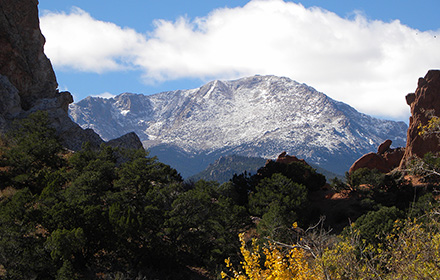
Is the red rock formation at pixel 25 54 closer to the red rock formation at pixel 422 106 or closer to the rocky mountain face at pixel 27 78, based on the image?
the rocky mountain face at pixel 27 78

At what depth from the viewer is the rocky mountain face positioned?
49156mm

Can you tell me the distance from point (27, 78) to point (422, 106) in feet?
193

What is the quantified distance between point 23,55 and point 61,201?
34.3 meters

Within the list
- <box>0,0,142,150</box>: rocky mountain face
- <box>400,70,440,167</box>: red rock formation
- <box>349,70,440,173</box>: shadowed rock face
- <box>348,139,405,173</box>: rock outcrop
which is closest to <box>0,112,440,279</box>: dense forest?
<box>0,0,142,150</box>: rocky mountain face

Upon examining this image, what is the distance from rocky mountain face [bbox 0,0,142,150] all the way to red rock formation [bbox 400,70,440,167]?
137 ft

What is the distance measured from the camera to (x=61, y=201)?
2903 centimetres

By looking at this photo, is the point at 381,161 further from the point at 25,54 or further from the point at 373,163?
the point at 25,54

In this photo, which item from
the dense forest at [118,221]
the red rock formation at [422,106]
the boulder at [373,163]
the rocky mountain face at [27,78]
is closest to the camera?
the dense forest at [118,221]

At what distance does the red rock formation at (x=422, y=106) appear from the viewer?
63.0 metres

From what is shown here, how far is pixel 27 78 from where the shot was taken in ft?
183

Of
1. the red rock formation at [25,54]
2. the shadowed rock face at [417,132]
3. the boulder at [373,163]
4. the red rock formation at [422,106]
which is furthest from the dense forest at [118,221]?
the boulder at [373,163]

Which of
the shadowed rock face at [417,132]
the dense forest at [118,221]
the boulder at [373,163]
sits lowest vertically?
the dense forest at [118,221]

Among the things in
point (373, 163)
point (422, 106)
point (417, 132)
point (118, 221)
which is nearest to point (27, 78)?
point (118, 221)

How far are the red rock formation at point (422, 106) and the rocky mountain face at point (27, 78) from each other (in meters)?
41.8
